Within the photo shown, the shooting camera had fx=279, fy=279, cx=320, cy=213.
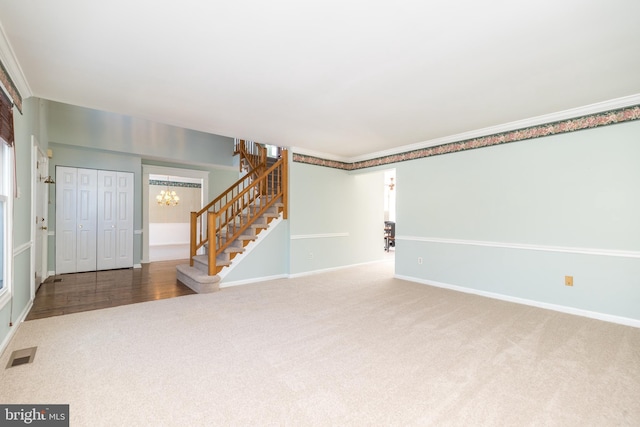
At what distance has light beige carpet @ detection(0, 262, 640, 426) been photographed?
1.61 meters

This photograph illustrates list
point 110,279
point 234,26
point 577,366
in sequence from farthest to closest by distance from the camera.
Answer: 1. point 110,279
2. point 577,366
3. point 234,26

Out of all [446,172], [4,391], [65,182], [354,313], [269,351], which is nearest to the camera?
[4,391]

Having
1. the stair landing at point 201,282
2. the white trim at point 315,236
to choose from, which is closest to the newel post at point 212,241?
the stair landing at point 201,282

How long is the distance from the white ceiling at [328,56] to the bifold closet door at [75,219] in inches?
120

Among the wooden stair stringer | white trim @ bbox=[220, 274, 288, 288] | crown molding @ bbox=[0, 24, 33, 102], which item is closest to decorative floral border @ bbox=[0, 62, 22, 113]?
crown molding @ bbox=[0, 24, 33, 102]

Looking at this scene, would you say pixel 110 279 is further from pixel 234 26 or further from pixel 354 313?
pixel 234 26

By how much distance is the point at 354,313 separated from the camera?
10.7ft

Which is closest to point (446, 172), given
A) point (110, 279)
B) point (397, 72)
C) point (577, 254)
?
point (577, 254)

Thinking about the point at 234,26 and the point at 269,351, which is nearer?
the point at 234,26

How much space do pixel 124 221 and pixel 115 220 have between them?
0.15 m

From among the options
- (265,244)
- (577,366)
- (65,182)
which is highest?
(65,182)

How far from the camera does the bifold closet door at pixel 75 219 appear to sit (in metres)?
5.25

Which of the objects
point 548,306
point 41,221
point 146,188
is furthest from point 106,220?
point 548,306

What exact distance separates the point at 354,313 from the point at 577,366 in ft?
6.33
